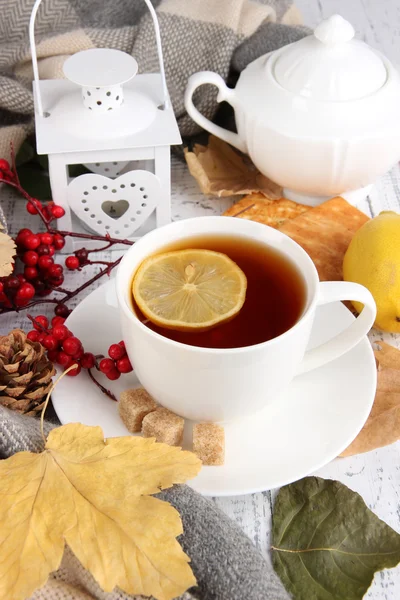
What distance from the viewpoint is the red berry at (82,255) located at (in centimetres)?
102

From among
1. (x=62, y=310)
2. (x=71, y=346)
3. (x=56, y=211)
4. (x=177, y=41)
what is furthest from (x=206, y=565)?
(x=177, y=41)

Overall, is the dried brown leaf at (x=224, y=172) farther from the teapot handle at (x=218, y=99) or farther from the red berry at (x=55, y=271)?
the red berry at (x=55, y=271)

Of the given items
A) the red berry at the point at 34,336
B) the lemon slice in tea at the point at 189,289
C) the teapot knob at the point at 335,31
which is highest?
the teapot knob at the point at 335,31

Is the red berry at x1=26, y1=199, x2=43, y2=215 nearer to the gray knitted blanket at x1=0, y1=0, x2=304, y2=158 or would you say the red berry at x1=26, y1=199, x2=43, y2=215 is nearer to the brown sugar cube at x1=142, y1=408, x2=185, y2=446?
the gray knitted blanket at x1=0, y1=0, x2=304, y2=158

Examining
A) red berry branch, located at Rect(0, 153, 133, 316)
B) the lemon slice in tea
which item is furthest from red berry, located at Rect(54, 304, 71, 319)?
the lemon slice in tea

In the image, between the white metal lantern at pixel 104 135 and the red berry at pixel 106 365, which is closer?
the red berry at pixel 106 365

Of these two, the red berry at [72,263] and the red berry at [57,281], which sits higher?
the red berry at [72,263]

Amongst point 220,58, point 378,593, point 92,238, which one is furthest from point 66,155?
point 378,593

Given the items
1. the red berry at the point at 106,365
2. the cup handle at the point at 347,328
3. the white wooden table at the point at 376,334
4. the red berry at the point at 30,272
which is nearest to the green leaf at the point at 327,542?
the white wooden table at the point at 376,334

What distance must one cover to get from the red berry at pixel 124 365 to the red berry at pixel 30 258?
9.0 inches

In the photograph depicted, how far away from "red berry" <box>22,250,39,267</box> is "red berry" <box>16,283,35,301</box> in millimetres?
36

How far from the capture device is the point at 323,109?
3.52 feet

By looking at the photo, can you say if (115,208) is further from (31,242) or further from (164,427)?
(164,427)

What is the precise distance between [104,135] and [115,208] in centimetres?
17
